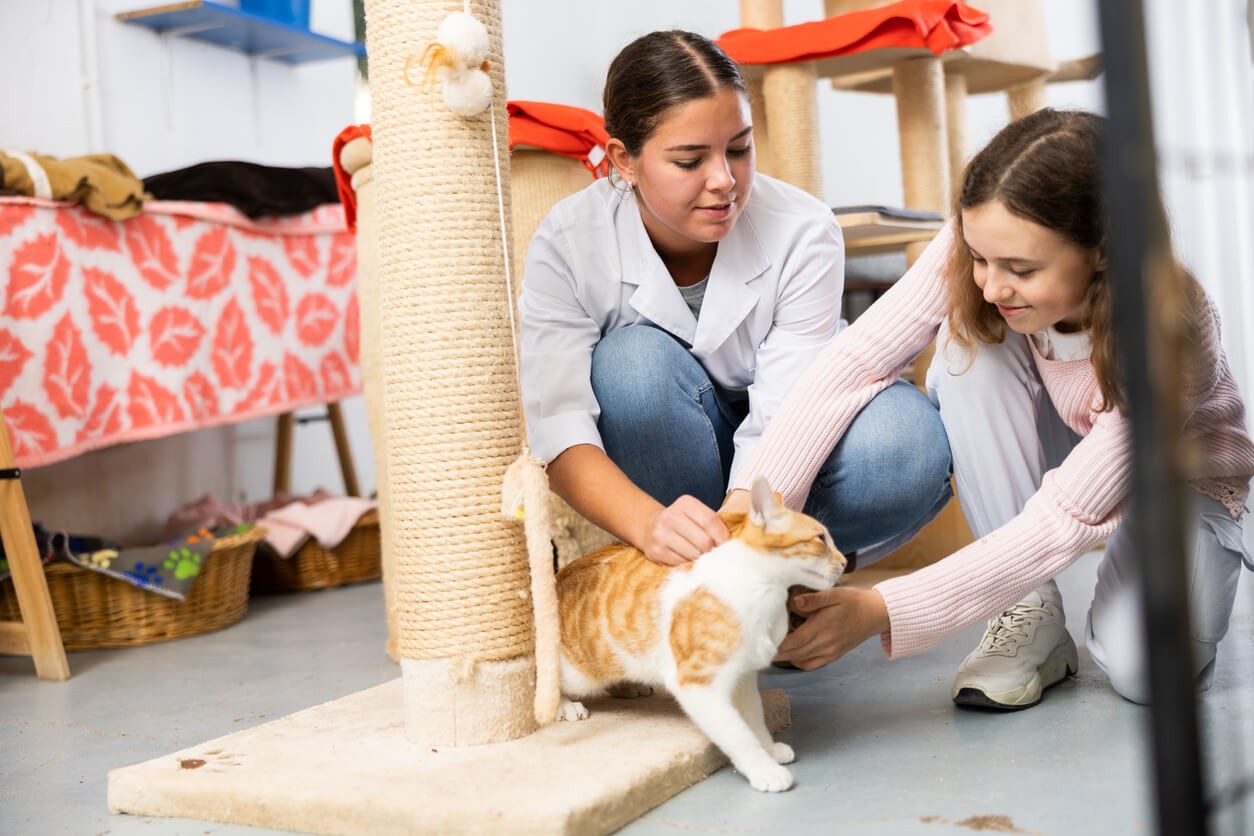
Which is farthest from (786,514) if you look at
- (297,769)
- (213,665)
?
(213,665)

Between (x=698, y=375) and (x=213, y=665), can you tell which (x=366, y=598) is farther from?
(x=698, y=375)

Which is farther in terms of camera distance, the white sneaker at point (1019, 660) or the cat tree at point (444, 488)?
the white sneaker at point (1019, 660)

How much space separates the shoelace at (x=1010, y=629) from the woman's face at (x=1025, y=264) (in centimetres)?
39

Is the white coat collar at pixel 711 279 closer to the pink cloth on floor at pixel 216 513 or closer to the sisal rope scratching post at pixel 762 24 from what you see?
the sisal rope scratching post at pixel 762 24

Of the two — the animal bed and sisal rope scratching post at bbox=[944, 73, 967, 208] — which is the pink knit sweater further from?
sisal rope scratching post at bbox=[944, 73, 967, 208]

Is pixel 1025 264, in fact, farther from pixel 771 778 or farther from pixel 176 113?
pixel 176 113

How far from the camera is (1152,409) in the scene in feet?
1.75

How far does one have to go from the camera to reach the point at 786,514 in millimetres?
1120

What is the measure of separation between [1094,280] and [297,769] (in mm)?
953

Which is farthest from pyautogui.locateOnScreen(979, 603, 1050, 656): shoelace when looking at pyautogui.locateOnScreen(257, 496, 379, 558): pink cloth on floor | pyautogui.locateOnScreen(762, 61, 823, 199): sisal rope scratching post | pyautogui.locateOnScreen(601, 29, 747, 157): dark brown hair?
pyautogui.locateOnScreen(257, 496, 379, 558): pink cloth on floor

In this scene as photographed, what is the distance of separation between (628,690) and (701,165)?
612mm

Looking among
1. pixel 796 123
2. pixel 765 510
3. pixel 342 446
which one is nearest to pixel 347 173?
pixel 796 123

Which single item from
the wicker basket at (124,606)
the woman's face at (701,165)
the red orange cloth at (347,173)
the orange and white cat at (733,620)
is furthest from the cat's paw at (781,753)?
the wicker basket at (124,606)

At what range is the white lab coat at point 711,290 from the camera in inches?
57.5
